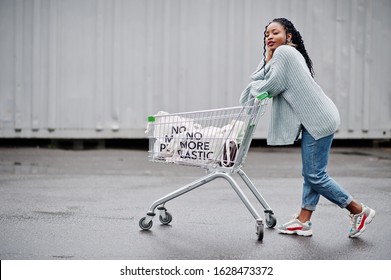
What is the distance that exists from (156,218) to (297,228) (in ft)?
4.58

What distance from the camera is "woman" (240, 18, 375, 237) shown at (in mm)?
5727

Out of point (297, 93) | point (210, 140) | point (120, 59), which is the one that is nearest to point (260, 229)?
point (210, 140)

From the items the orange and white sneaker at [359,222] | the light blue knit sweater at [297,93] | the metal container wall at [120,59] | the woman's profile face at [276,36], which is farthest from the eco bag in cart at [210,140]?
the metal container wall at [120,59]

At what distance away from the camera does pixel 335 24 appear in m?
14.3

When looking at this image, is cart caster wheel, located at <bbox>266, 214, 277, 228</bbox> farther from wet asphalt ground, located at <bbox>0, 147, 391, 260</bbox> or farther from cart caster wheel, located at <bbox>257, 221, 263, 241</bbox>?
cart caster wheel, located at <bbox>257, 221, 263, 241</bbox>

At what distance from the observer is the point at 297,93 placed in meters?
5.76

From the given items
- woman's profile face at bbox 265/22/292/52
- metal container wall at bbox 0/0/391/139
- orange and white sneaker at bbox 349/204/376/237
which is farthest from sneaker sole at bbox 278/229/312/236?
metal container wall at bbox 0/0/391/139

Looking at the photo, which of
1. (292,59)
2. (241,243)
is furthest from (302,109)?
(241,243)

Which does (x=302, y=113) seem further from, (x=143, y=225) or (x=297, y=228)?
(x=143, y=225)

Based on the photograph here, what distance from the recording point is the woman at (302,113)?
5.73 meters

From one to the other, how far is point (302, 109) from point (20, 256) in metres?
2.40

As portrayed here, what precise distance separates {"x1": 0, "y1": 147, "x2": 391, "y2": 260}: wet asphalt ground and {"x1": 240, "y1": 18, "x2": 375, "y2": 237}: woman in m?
0.30

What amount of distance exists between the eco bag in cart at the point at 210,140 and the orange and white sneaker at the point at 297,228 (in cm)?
37

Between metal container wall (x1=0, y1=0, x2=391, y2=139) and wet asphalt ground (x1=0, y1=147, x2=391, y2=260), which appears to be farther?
metal container wall (x1=0, y1=0, x2=391, y2=139)
